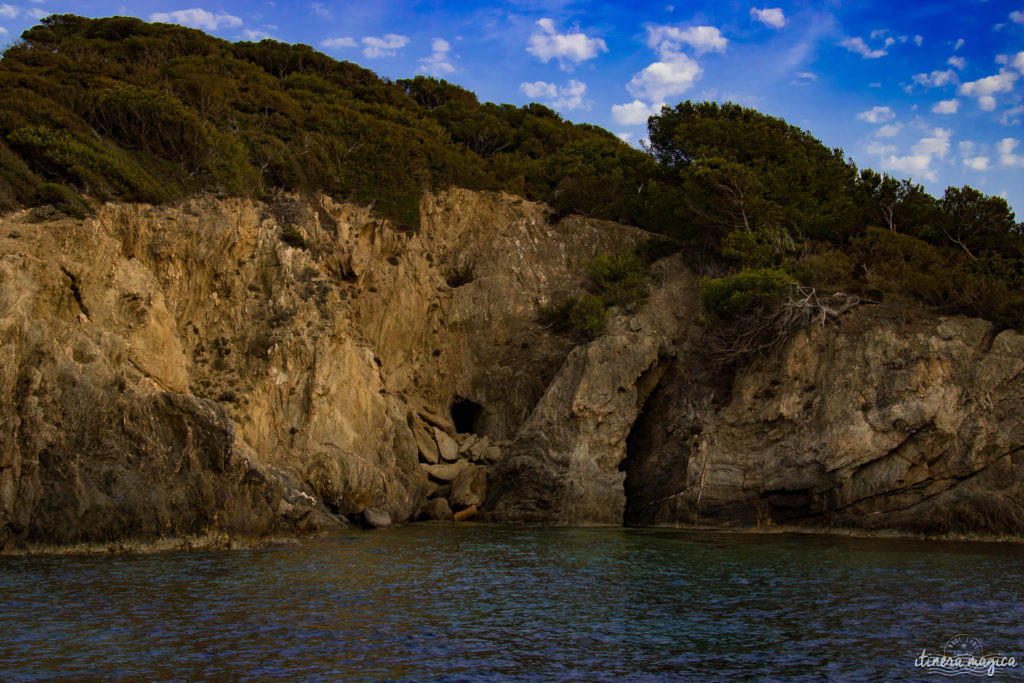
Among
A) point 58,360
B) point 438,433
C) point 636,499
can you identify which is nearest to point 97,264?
point 58,360

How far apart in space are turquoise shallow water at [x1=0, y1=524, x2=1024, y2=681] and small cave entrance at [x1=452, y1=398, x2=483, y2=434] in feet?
46.8

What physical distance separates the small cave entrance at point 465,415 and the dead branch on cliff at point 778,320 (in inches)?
423

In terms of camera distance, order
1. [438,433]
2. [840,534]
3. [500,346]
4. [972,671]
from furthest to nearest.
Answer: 1. [500,346]
2. [438,433]
3. [840,534]
4. [972,671]

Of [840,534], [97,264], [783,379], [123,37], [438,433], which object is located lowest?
[840,534]

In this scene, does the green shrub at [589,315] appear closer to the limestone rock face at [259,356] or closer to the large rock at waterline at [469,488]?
the limestone rock face at [259,356]

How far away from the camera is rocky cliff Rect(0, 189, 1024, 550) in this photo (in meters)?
21.1

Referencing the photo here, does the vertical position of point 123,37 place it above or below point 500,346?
above

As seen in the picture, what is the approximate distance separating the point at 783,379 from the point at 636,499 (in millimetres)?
6523

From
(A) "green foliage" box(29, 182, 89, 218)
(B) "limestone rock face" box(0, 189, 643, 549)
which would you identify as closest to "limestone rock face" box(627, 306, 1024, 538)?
(B) "limestone rock face" box(0, 189, 643, 549)

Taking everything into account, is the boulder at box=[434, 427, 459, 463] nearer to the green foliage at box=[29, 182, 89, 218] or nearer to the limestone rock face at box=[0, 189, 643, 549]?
the limestone rock face at box=[0, 189, 643, 549]

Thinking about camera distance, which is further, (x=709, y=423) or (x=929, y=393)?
(x=709, y=423)

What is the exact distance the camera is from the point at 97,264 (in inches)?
1031

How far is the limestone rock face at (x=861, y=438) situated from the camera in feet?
83.6

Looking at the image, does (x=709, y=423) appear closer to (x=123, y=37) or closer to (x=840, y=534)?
(x=840, y=534)
